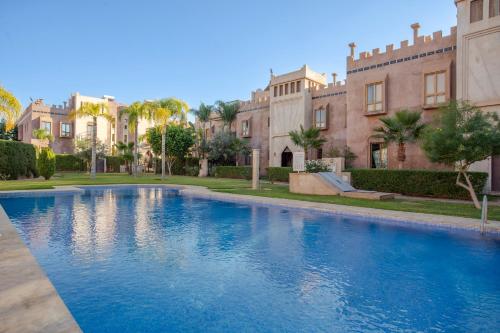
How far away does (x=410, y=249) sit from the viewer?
22.3ft

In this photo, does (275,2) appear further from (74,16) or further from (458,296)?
(458,296)

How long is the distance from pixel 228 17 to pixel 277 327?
17.0m

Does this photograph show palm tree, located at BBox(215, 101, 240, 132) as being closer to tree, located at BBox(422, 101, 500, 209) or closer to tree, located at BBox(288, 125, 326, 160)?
tree, located at BBox(288, 125, 326, 160)

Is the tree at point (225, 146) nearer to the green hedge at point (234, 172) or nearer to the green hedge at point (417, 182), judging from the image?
the green hedge at point (234, 172)

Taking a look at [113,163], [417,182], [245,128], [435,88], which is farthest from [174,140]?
[417,182]

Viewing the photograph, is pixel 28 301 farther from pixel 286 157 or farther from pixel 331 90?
pixel 286 157

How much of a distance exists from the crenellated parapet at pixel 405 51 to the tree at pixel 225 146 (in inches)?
470

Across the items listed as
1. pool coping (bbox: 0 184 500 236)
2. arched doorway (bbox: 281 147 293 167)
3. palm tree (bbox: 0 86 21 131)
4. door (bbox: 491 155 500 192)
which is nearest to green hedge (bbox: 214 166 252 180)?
arched doorway (bbox: 281 147 293 167)

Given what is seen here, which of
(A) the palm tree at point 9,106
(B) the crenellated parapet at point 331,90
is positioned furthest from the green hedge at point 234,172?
(A) the palm tree at point 9,106

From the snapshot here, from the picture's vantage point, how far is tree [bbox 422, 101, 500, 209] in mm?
10297

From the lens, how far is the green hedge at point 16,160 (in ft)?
70.6

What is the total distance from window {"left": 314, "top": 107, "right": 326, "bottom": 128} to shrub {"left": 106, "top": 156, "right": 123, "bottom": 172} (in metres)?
27.8

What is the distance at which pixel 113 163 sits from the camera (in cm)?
4206

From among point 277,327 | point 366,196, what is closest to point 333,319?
point 277,327
